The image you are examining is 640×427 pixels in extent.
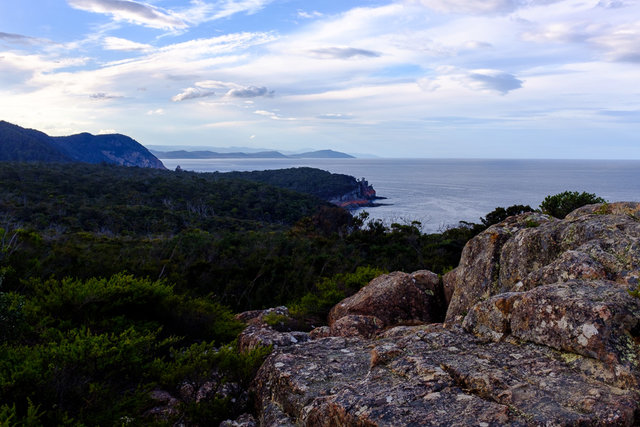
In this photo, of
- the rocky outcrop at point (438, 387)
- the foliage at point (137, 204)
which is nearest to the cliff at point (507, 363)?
the rocky outcrop at point (438, 387)

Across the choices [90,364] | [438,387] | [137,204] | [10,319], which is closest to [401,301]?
[438,387]

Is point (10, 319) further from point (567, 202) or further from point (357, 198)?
point (357, 198)

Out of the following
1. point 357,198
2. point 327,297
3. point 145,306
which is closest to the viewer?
point 145,306

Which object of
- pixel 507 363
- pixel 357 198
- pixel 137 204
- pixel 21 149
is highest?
pixel 21 149

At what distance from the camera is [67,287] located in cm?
743

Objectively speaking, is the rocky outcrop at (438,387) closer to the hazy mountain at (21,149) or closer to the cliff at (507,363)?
the cliff at (507,363)

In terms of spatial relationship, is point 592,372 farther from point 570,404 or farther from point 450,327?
point 450,327

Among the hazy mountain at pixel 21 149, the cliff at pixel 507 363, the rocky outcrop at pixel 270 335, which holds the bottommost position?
the rocky outcrop at pixel 270 335

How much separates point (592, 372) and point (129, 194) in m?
66.4

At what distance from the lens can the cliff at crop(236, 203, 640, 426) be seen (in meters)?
3.52

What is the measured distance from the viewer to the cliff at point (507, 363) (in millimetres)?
3520

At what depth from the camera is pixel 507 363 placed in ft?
14.0

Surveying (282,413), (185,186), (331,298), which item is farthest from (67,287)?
(185,186)

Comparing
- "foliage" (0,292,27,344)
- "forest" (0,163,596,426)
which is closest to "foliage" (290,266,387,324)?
"forest" (0,163,596,426)
